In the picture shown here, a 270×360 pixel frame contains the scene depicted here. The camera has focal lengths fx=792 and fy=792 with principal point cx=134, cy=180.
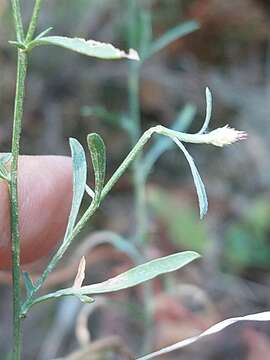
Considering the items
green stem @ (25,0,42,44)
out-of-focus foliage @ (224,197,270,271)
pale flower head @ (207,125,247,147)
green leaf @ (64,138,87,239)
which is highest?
green stem @ (25,0,42,44)

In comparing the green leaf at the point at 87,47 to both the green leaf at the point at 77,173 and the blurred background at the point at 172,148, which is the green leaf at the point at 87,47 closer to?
the green leaf at the point at 77,173

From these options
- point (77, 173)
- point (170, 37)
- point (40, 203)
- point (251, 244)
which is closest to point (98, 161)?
point (77, 173)

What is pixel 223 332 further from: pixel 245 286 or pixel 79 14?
pixel 79 14

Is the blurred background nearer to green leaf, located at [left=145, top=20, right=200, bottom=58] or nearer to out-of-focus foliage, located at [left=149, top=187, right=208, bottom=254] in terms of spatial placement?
out-of-focus foliage, located at [left=149, top=187, right=208, bottom=254]

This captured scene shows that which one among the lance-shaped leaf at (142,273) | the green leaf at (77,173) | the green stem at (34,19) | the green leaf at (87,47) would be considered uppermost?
the green stem at (34,19)

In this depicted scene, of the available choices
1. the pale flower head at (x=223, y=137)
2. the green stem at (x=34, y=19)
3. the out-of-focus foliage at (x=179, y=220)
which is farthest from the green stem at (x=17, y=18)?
the out-of-focus foliage at (x=179, y=220)

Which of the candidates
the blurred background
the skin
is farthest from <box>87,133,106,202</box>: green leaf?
the blurred background

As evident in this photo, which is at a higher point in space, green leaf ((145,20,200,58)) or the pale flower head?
green leaf ((145,20,200,58))
